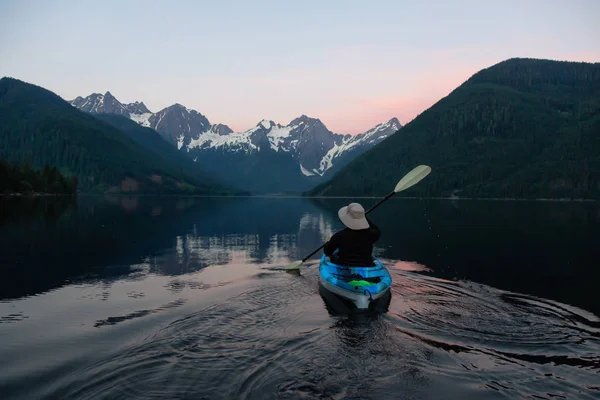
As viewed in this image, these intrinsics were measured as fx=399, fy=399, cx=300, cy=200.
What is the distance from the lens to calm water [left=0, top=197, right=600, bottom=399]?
434 inches

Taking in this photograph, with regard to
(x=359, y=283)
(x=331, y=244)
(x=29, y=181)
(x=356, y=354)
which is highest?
(x=29, y=181)

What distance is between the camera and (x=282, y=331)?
15.4 m

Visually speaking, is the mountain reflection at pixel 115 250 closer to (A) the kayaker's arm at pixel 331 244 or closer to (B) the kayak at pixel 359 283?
(A) the kayaker's arm at pixel 331 244

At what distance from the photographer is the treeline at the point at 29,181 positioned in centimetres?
13612

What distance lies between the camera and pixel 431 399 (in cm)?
1024

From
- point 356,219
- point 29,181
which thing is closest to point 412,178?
point 356,219

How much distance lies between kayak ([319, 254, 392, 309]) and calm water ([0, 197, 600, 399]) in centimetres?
69

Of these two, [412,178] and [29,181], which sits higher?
[29,181]

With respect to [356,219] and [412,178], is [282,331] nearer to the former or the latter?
[356,219]

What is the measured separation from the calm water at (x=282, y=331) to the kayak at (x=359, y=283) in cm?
69

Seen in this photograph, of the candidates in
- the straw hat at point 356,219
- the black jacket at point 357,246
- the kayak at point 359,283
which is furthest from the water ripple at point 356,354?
the straw hat at point 356,219

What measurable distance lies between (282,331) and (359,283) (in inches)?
169

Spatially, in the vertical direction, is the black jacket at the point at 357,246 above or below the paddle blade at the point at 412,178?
below

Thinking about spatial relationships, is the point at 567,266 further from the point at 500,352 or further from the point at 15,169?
the point at 15,169
